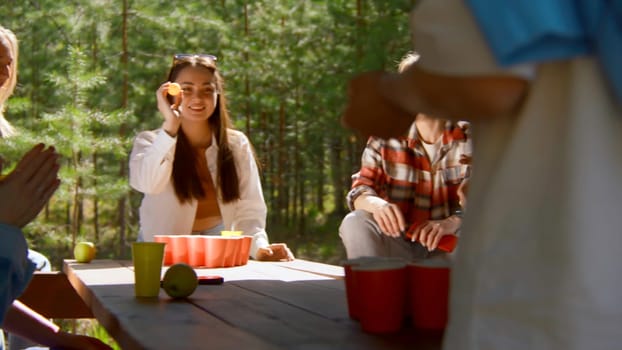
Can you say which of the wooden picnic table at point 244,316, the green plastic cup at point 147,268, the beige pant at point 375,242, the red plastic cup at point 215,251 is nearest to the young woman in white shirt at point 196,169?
the beige pant at point 375,242

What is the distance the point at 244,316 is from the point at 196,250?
1.17 meters

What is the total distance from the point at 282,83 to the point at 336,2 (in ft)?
4.45

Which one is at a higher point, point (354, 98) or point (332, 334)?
point (354, 98)

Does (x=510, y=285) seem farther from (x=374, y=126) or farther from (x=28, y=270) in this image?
(x=28, y=270)

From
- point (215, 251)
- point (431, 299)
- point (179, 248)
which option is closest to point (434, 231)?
point (215, 251)

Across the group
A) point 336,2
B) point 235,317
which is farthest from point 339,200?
point 235,317

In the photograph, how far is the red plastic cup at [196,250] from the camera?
2.67 metres

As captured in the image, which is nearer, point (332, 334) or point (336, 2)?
point (332, 334)

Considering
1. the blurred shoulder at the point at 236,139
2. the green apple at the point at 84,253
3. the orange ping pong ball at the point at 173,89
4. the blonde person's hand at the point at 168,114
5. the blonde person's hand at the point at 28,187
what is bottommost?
the green apple at the point at 84,253

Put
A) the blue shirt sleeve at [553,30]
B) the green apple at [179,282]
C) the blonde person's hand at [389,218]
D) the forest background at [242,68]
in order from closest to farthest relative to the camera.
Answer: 1. the blue shirt sleeve at [553,30]
2. the green apple at [179,282]
3. the blonde person's hand at [389,218]
4. the forest background at [242,68]

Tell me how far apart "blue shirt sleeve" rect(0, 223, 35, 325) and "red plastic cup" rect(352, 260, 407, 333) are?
599mm

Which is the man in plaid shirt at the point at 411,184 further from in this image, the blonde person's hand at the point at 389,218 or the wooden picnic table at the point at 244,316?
the wooden picnic table at the point at 244,316

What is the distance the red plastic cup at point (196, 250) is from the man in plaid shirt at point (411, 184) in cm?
82

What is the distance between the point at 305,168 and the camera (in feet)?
40.4
